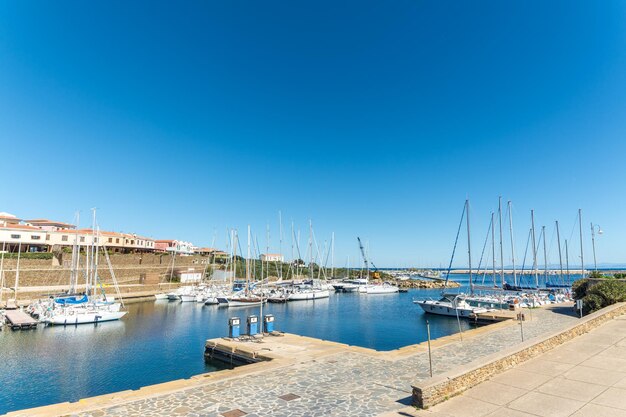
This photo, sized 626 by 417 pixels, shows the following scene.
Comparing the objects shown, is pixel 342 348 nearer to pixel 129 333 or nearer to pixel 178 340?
pixel 178 340

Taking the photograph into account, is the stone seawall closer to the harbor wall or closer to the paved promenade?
the paved promenade

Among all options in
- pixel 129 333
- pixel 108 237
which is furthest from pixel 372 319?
pixel 108 237

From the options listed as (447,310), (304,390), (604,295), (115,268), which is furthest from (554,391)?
(115,268)

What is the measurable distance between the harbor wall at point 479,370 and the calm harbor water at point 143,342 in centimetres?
1505

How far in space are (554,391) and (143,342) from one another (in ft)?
96.7

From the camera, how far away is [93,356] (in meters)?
25.8

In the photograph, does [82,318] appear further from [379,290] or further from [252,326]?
[379,290]

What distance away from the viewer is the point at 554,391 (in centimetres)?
1031

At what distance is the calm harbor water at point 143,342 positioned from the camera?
19688 mm

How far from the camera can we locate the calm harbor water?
19.7 metres

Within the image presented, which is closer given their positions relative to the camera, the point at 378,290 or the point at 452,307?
the point at 452,307

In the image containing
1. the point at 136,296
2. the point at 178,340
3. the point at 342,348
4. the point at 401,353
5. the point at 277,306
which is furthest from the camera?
the point at 136,296

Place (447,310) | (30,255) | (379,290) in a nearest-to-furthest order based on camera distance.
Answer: (447,310) < (30,255) < (379,290)

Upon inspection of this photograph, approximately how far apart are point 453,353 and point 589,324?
760 centimetres
